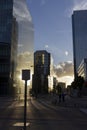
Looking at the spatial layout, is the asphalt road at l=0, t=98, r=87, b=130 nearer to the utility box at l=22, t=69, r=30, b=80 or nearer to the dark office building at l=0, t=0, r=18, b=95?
the utility box at l=22, t=69, r=30, b=80

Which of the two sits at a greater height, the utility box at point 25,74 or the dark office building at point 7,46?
the dark office building at point 7,46

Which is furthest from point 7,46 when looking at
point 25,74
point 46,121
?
point 25,74

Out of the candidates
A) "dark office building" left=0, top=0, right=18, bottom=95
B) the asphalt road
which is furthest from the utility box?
"dark office building" left=0, top=0, right=18, bottom=95

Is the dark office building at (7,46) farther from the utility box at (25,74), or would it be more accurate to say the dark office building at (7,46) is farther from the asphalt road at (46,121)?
the utility box at (25,74)

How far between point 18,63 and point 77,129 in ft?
524

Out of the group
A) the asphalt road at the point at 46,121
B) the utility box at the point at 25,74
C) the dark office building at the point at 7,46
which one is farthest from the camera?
the dark office building at the point at 7,46

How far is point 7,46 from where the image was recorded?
14225 cm

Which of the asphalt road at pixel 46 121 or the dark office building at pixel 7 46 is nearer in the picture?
the asphalt road at pixel 46 121

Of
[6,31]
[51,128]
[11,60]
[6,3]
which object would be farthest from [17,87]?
[51,128]

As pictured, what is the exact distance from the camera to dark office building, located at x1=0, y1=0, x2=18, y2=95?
452 ft

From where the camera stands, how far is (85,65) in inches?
7436

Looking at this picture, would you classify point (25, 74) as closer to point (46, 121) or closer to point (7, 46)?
point (46, 121)

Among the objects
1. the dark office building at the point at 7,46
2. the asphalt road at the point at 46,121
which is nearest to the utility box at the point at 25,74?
the asphalt road at the point at 46,121

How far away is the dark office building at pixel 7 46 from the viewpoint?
138 m
